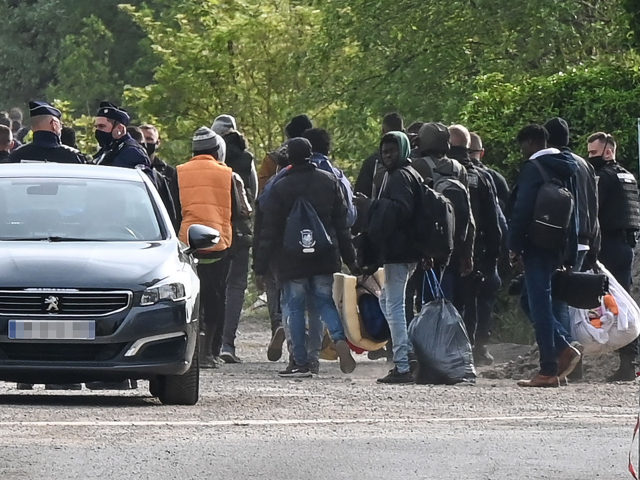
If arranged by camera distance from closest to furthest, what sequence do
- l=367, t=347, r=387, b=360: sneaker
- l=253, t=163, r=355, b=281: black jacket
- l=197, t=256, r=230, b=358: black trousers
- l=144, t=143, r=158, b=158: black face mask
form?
l=253, t=163, r=355, b=281: black jacket < l=197, t=256, r=230, b=358: black trousers < l=144, t=143, r=158, b=158: black face mask < l=367, t=347, r=387, b=360: sneaker

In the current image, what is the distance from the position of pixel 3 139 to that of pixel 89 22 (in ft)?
149

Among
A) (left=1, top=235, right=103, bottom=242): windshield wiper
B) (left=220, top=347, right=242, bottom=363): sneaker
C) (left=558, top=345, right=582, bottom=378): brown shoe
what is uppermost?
(left=1, top=235, right=103, bottom=242): windshield wiper

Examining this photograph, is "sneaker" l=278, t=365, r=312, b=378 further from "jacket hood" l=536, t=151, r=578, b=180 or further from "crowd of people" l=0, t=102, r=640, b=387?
"jacket hood" l=536, t=151, r=578, b=180

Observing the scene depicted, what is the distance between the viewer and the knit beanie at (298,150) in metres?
16.8

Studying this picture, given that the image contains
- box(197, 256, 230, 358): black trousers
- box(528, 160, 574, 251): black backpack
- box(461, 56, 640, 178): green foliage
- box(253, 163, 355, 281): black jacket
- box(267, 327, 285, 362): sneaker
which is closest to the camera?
box(528, 160, 574, 251): black backpack

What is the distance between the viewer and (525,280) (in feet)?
51.8

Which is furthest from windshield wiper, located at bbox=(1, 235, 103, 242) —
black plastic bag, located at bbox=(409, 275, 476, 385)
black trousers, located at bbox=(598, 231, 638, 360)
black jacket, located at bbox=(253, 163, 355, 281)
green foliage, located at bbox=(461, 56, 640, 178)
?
green foliage, located at bbox=(461, 56, 640, 178)

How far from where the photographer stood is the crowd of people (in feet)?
51.5

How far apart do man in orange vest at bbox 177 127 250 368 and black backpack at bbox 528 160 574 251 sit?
314 cm

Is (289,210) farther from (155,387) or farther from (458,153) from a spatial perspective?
(155,387)

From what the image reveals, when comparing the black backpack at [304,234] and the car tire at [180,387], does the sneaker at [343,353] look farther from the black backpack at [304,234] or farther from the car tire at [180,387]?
the car tire at [180,387]

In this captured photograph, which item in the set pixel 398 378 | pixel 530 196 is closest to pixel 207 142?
pixel 398 378

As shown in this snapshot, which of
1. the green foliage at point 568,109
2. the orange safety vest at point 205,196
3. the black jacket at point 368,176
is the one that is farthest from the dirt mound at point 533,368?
the green foliage at point 568,109

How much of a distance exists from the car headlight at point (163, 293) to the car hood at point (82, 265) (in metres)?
0.05
